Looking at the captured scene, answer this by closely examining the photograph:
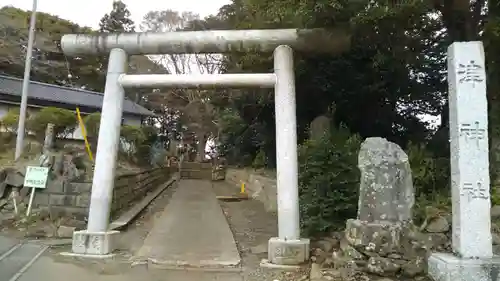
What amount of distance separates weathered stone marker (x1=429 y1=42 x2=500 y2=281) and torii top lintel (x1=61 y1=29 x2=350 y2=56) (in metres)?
2.59

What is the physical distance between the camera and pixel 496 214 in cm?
585

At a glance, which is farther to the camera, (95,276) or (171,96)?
(171,96)

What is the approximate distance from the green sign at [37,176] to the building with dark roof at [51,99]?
1146cm

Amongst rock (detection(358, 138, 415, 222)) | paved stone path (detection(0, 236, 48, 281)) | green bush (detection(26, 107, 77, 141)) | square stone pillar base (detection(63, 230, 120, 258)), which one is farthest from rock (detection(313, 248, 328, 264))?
green bush (detection(26, 107, 77, 141))

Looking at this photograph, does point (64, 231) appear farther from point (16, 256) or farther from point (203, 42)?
point (203, 42)

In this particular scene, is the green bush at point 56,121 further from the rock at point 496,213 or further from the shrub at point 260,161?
the rock at point 496,213

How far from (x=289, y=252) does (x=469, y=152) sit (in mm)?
3128

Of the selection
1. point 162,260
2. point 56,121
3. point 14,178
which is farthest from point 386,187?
point 56,121

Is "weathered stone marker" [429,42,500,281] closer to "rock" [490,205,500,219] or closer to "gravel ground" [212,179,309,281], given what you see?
"rock" [490,205,500,219]

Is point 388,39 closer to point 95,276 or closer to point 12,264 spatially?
point 95,276

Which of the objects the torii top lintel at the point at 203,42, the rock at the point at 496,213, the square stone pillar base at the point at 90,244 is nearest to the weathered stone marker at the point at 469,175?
the rock at the point at 496,213

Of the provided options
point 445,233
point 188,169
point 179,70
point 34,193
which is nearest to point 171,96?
point 179,70

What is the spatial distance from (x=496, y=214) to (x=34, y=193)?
28.9 ft

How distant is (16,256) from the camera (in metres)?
6.82
